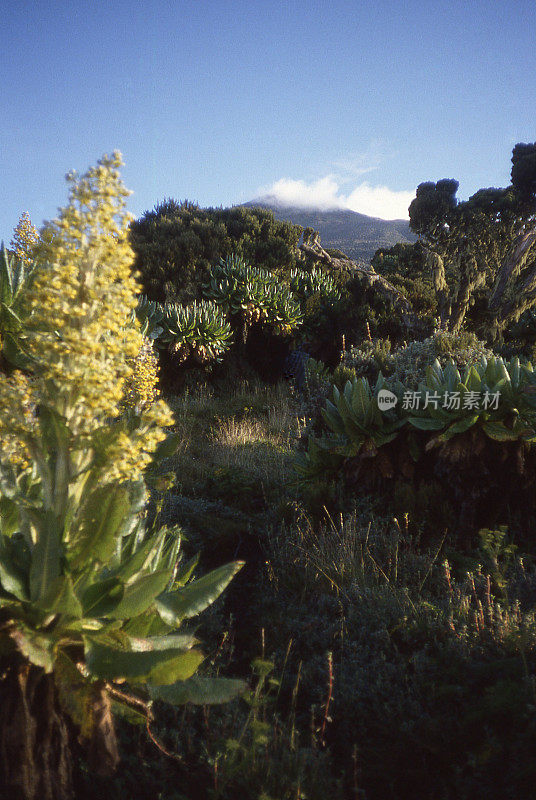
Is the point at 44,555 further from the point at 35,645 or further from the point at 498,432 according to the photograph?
the point at 498,432

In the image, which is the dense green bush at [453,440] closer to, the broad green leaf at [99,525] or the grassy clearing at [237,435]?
the grassy clearing at [237,435]

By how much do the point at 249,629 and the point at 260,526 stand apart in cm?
158

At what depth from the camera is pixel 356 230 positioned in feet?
244

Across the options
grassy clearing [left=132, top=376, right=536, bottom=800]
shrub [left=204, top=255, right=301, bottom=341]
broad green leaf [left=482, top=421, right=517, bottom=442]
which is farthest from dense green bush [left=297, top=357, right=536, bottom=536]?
shrub [left=204, top=255, right=301, bottom=341]

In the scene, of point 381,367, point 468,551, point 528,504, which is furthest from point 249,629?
point 381,367

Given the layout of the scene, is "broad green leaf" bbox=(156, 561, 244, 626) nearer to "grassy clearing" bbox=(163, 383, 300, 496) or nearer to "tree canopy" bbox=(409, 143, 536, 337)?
"grassy clearing" bbox=(163, 383, 300, 496)

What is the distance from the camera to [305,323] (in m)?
12.3

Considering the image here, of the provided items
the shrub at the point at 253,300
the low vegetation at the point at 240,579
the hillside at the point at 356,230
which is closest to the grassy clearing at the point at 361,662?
the low vegetation at the point at 240,579

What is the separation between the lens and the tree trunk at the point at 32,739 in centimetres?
176

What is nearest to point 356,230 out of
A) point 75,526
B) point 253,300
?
point 253,300

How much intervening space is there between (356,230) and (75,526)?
78301 mm

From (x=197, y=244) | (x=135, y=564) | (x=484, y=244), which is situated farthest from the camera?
(x=484, y=244)

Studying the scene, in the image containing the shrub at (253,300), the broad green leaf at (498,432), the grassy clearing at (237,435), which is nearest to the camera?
the broad green leaf at (498,432)

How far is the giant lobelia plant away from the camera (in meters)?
1.76
